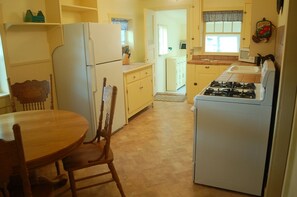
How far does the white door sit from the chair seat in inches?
133

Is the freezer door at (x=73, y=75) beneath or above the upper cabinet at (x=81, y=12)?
beneath

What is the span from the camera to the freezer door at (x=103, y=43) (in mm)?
3025

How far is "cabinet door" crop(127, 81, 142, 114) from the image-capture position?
13.1 ft

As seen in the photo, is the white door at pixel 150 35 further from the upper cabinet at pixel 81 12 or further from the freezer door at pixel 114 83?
the freezer door at pixel 114 83

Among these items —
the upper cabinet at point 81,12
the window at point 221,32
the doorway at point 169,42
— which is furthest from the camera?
the doorway at point 169,42

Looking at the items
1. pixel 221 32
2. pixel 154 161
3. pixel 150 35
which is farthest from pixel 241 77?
pixel 150 35

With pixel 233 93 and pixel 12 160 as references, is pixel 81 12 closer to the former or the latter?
pixel 233 93

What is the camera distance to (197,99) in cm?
215

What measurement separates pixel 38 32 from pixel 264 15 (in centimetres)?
322

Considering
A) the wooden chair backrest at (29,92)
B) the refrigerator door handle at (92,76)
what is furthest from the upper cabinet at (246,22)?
the wooden chair backrest at (29,92)

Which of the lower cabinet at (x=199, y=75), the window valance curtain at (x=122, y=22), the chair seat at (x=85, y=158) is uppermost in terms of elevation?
the window valance curtain at (x=122, y=22)

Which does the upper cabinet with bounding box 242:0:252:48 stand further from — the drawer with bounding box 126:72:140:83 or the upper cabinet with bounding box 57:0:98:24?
the upper cabinet with bounding box 57:0:98:24

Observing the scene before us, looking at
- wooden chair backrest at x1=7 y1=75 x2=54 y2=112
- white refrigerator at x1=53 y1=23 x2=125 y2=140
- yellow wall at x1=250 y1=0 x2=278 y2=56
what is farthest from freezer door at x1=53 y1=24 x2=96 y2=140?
yellow wall at x1=250 y1=0 x2=278 y2=56

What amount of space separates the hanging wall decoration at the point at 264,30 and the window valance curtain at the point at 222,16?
1.19 metres
